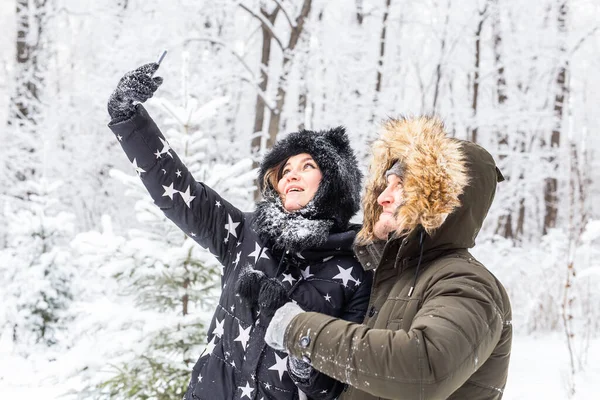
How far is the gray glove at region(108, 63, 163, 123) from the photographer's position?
2045 millimetres

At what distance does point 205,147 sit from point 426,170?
9.51 meters

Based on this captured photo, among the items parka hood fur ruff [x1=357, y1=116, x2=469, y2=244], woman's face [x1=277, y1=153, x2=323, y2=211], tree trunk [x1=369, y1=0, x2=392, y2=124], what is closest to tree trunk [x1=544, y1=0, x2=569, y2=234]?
→ tree trunk [x1=369, y1=0, x2=392, y2=124]

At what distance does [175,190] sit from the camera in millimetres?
2182

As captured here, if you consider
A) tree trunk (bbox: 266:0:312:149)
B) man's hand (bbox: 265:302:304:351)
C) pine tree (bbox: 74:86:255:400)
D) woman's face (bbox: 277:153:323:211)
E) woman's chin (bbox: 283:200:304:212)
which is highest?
tree trunk (bbox: 266:0:312:149)

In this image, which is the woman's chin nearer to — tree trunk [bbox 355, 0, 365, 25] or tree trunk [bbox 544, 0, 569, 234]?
tree trunk [bbox 544, 0, 569, 234]

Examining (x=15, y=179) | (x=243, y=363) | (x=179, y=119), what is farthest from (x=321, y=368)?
(x=15, y=179)

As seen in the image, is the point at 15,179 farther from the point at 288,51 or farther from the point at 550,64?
the point at 550,64

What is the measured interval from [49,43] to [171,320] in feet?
50.5

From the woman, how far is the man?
0.82 feet

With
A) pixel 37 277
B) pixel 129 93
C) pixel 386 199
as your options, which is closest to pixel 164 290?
pixel 129 93

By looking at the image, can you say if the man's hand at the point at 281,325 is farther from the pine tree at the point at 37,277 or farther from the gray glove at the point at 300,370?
the pine tree at the point at 37,277

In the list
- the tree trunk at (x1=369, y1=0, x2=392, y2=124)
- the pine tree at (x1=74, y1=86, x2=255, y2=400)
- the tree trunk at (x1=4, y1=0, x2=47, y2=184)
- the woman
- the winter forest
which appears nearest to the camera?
the woman

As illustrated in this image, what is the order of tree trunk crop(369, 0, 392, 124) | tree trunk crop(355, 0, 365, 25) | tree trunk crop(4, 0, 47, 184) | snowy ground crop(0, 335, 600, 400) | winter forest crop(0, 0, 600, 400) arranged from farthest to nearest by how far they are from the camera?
tree trunk crop(355, 0, 365, 25) < tree trunk crop(369, 0, 392, 124) < tree trunk crop(4, 0, 47, 184) < snowy ground crop(0, 335, 600, 400) < winter forest crop(0, 0, 600, 400)

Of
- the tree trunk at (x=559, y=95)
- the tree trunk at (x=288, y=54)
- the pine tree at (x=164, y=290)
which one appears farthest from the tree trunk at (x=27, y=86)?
the tree trunk at (x=559, y=95)
